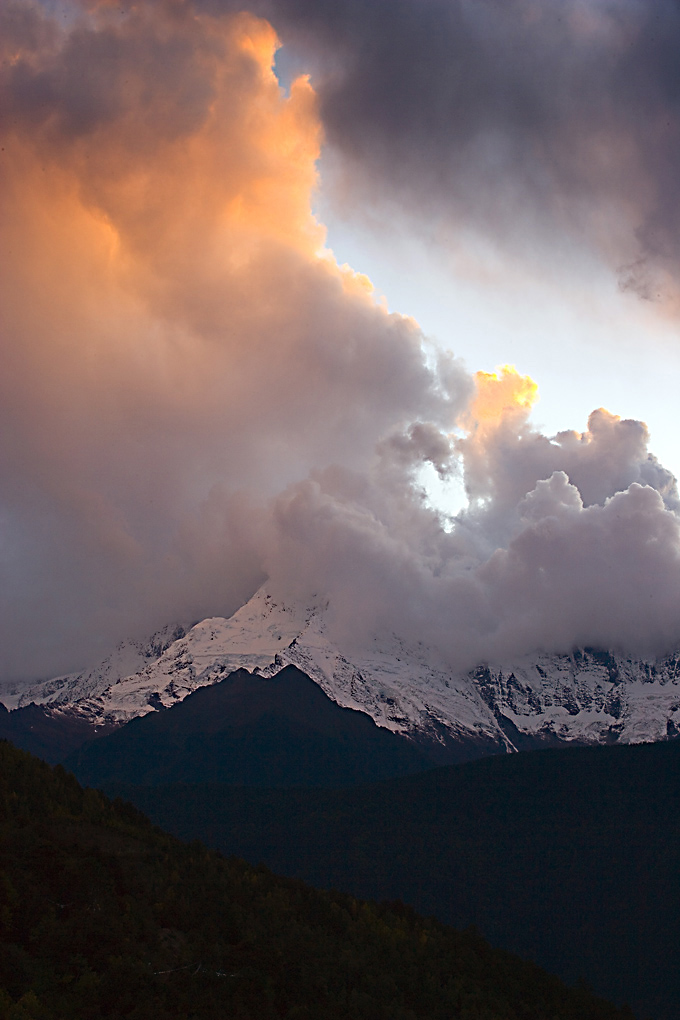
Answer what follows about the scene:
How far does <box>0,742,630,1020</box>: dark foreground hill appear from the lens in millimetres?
142875

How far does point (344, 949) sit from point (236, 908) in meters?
26.7

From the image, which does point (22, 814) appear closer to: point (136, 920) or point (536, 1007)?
point (136, 920)

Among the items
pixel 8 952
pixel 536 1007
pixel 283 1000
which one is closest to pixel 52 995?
pixel 8 952

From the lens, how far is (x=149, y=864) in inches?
7466

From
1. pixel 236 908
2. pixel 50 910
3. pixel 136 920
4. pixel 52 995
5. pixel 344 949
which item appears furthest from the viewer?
pixel 344 949

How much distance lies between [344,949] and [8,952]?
75.9 m

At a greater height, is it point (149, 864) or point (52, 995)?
point (149, 864)

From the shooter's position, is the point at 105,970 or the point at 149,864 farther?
the point at 149,864

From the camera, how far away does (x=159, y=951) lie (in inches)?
6245

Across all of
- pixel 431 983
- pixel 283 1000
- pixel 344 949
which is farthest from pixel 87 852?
pixel 431 983

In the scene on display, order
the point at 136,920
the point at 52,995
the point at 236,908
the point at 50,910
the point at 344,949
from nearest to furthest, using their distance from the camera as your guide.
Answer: the point at 52,995
the point at 50,910
the point at 136,920
the point at 236,908
the point at 344,949

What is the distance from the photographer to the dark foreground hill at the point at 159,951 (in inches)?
5625

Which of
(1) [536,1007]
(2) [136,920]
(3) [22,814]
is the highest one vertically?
(3) [22,814]

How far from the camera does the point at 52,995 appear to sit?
139m
